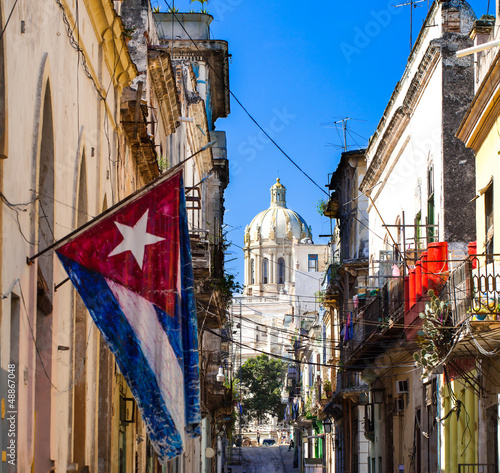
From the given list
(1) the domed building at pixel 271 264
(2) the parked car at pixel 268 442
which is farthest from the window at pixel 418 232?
(1) the domed building at pixel 271 264

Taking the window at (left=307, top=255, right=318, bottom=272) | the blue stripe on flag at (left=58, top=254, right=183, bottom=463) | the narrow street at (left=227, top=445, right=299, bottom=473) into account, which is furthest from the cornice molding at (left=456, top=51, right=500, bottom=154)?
the window at (left=307, top=255, right=318, bottom=272)

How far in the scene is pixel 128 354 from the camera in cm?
739

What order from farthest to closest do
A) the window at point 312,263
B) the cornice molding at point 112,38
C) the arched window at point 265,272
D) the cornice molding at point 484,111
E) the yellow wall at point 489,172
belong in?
1. the arched window at point 265,272
2. the window at point 312,263
3. the yellow wall at point 489,172
4. the cornice molding at point 484,111
5. the cornice molding at point 112,38

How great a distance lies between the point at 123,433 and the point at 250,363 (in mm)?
75048

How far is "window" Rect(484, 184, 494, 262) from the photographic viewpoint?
14.4 m

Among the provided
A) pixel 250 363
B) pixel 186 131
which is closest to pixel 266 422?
pixel 250 363

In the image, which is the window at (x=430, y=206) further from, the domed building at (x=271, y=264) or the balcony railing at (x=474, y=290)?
the domed building at (x=271, y=264)

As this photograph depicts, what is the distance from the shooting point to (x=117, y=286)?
7.34 meters

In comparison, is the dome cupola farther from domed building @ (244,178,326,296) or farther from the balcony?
the balcony

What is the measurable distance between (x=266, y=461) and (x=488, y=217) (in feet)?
181

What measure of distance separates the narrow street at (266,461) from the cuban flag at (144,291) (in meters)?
46.1

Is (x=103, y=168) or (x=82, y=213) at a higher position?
(x=103, y=168)

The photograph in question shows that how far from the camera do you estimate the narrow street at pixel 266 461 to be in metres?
58.9

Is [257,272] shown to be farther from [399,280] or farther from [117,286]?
[117,286]
